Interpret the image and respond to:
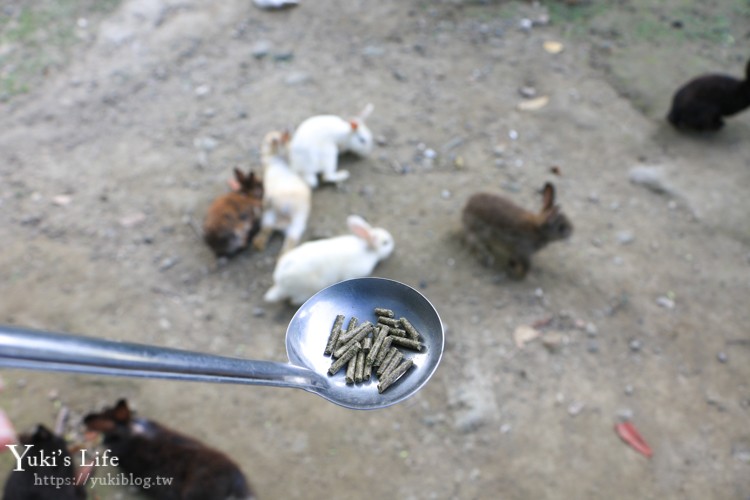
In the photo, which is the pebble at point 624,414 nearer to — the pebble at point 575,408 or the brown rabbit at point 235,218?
the pebble at point 575,408

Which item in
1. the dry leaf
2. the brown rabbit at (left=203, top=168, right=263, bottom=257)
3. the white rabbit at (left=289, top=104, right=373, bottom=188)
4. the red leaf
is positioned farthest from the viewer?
the dry leaf

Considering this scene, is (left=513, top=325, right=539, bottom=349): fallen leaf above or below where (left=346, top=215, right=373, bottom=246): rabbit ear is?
below

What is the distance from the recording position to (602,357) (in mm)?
4195

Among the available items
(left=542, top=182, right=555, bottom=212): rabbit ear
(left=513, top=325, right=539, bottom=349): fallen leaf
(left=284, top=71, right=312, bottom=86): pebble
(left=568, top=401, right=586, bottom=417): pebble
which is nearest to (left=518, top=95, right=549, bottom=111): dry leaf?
(left=542, top=182, right=555, bottom=212): rabbit ear

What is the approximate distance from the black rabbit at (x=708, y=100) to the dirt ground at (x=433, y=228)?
0.67 ft

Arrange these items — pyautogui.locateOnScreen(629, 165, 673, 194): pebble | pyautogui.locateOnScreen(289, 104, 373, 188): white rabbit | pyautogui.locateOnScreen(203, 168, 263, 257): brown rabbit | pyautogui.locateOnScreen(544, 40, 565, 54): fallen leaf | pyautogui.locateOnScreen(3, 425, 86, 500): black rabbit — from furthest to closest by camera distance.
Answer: pyautogui.locateOnScreen(544, 40, 565, 54): fallen leaf
pyautogui.locateOnScreen(629, 165, 673, 194): pebble
pyautogui.locateOnScreen(289, 104, 373, 188): white rabbit
pyautogui.locateOnScreen(203, 168, 263, 257): brown rabbit
pyautogui.locateOnScreen(3, 425, 86, 500): black rabbit

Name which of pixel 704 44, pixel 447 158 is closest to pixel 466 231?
pixel 447 158

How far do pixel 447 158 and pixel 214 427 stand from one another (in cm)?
338

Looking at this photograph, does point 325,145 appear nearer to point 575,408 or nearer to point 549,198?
point 549,198

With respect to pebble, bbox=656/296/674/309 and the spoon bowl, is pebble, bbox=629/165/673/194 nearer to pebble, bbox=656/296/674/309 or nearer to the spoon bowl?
pebble, bbox=656/296/674/309

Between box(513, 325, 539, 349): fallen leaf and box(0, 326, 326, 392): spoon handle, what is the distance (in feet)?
8.92

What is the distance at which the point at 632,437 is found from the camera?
3771 mm

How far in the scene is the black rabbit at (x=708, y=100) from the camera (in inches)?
227

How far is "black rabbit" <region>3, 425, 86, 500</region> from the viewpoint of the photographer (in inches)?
125
